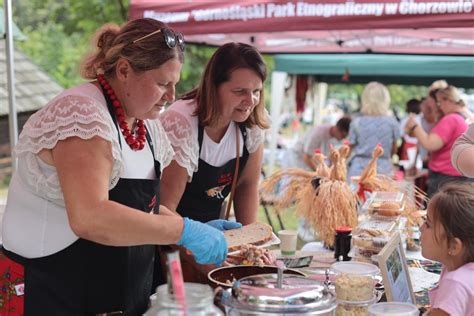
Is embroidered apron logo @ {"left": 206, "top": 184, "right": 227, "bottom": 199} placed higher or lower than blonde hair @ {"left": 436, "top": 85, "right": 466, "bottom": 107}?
lower

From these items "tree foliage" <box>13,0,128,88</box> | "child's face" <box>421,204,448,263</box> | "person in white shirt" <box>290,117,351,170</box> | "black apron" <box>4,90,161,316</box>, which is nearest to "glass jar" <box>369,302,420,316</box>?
"child's face" <box>421,204,448,263</box>

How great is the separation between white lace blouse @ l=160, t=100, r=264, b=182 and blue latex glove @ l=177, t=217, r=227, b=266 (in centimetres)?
81

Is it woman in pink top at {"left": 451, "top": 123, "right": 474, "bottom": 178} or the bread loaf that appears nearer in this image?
woman in pink top at {"left": 451, "top": 123, "right": 474, "bottom": 178}

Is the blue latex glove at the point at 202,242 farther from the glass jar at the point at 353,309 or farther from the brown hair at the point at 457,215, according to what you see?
the brown hair at the point at 457,215

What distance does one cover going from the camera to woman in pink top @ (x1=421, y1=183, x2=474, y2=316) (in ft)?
5.45

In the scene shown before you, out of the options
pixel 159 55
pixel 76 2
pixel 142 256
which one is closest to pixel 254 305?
pixel 142 256

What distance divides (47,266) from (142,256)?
0.26 m

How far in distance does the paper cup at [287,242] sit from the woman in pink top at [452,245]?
2.99 ft

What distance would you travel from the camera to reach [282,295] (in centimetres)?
132

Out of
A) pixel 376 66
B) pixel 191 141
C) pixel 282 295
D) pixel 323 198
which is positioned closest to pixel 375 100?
pixel 376 66

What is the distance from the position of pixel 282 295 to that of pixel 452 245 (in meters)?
0.67

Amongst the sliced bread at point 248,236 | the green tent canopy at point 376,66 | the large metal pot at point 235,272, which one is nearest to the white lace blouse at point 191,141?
the sliced bread at point 248,236

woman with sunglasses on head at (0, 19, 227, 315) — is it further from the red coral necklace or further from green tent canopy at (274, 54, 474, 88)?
green tent canopy at (274, 54, 474, 88)

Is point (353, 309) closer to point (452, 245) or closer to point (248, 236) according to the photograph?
point (452, 245)
